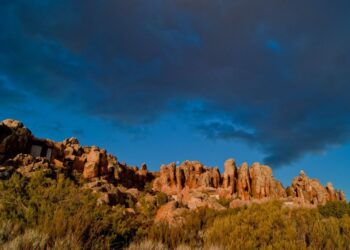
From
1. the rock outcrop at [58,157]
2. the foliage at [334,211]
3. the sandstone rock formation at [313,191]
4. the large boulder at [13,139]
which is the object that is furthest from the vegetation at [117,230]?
the sandstone rock formation at [313,191]

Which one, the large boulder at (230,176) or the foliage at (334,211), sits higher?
the large boulder at (230,176)

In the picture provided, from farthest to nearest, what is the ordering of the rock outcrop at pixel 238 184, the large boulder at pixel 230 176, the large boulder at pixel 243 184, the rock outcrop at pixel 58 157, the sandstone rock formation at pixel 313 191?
the large boulder at pixel 230 176, the large boulder at pixel 243 184, the rock outcrop at pixel 238 184, the sandstone rock formation at pixel 313 191, the rock outcrop at pixel 58 157

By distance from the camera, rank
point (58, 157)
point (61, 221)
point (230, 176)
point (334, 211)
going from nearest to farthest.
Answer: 1. point (61, 221)
2. point (334, 211)
3. point (58, 157)
4. point (230, 176)

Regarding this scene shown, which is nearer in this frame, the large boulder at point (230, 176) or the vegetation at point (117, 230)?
the vegetation at point (117, 230)

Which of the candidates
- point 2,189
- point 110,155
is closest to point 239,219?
point 2,189

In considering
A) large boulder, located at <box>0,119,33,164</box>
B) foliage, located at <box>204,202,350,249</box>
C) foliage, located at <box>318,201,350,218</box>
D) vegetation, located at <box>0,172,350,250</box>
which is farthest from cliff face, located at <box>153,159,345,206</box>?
vegetation, located at <box>0,172,350,250</box>

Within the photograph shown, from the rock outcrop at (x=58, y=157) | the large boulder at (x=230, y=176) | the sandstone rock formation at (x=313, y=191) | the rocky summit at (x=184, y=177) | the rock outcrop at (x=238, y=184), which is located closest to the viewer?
the rock outcrop at (x=58, y=157)

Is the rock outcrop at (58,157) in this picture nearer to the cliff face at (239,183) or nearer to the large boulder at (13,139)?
the large boulder at (13,139)

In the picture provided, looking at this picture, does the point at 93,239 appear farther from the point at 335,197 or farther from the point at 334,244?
the point at 335,197

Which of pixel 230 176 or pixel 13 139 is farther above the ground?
pixel 230 176

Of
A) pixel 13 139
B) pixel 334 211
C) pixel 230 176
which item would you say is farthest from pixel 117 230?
pixel 230 176

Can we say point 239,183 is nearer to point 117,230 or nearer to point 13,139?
point 13,139

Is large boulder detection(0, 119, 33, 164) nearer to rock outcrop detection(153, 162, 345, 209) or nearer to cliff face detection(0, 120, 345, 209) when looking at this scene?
cliff face detection(0, 120, 345, 209)

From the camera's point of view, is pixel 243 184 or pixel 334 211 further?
pixel 243 184
